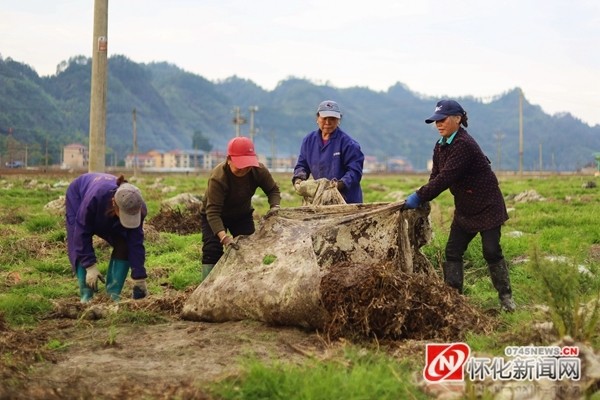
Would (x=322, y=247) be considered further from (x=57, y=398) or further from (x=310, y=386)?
(x=57, y=398)

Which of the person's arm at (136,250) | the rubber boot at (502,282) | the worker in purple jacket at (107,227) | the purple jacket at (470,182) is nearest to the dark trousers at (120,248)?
the worker in purple jacket at (107,227)

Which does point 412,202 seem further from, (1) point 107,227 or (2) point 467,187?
(1) point 107,227

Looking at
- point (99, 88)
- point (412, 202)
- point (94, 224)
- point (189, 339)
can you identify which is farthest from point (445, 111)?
point (99, 88)

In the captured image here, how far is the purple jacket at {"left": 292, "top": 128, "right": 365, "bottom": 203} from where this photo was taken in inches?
273

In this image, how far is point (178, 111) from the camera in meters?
179

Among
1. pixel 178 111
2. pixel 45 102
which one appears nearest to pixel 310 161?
pixel 45 102

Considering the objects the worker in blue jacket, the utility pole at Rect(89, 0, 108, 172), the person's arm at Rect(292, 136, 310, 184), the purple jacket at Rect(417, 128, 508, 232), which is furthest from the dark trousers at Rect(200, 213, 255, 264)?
the utility pole at Rect(89, 0, 108, 172)

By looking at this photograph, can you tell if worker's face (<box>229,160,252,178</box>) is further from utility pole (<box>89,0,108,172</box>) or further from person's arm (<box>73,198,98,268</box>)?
utility pole (<box>89,0,108,172</box>)

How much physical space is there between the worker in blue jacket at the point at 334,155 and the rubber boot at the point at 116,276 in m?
1.71

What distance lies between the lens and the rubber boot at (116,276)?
21.3ft

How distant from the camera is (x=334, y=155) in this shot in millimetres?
6977

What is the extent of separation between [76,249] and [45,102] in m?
117

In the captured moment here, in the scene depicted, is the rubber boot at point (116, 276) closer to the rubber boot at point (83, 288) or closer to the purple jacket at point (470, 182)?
the rubber boot at point (83, 288)

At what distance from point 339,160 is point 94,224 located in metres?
2.27
